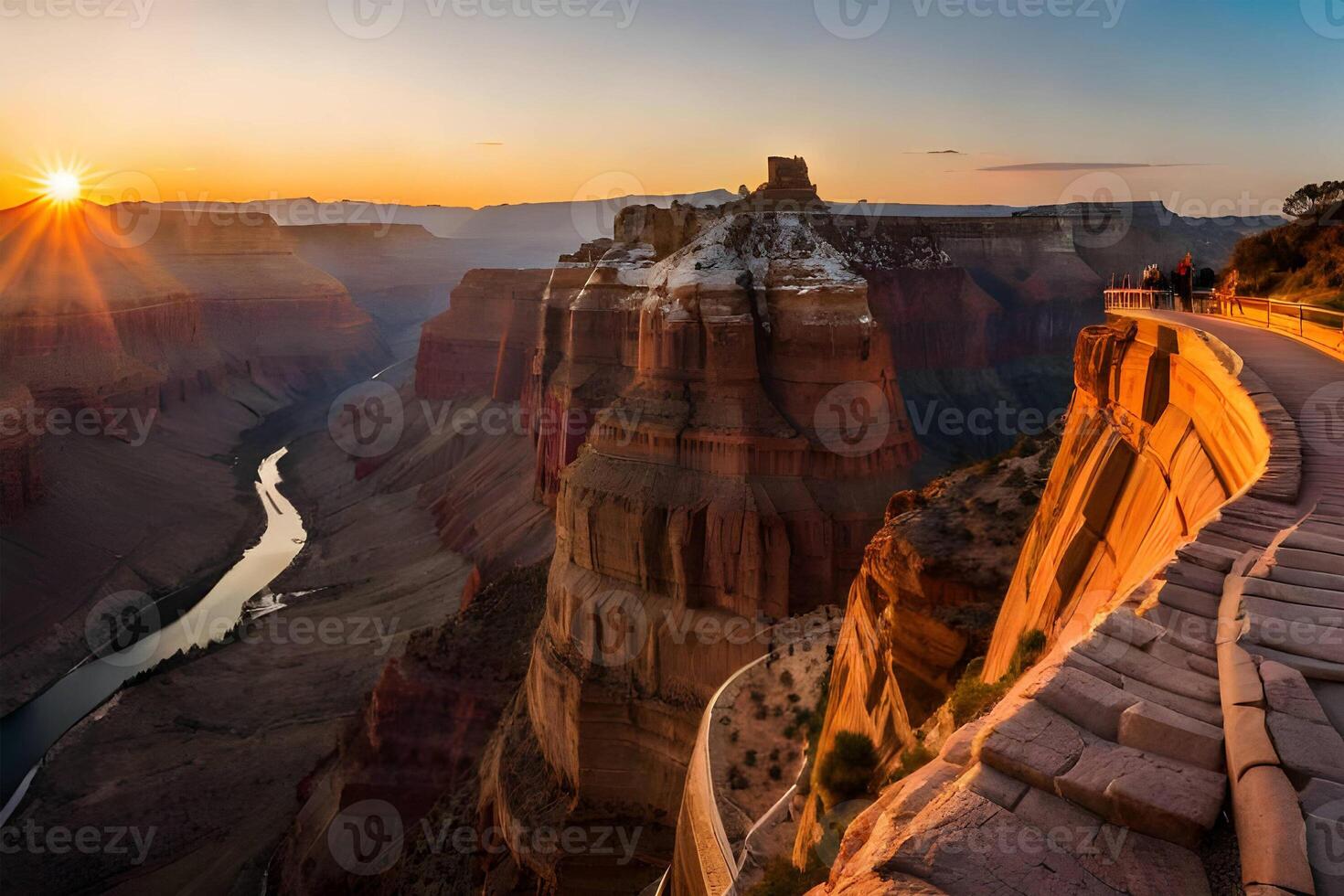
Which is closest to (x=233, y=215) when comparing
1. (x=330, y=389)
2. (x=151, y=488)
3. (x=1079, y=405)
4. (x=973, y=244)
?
(x=330, y=389)

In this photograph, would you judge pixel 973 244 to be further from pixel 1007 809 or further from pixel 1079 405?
pixel 1007 809

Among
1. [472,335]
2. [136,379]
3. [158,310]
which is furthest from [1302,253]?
[158,310]

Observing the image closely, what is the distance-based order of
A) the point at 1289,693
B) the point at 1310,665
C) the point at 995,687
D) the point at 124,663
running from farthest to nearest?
the point at 124,663 → the point at 995,687 → the point at 1310,665 → the point at 1289,693

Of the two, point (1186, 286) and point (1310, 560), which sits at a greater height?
point (1186, 286)

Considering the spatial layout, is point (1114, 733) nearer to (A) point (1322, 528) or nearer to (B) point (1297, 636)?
(B) point (1297, 636)

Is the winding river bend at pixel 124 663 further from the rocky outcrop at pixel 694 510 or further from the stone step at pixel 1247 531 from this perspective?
the stone step at pixel 1247 531

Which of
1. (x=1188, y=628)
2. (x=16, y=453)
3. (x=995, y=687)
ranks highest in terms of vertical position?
(x=1188, y=628)

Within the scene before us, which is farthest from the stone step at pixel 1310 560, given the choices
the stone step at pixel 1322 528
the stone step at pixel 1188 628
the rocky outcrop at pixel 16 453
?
the rocky outcrop at pixel 16 453
